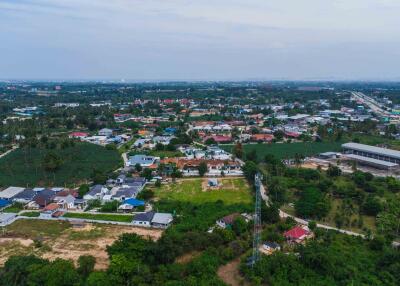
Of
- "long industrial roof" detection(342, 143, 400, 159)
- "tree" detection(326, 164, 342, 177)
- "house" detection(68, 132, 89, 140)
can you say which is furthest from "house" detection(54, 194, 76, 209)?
"long industrial roof" detection(342, 143, 400, 159)

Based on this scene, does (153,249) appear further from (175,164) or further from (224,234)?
(175,164)

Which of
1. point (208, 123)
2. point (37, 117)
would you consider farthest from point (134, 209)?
point (37, 117)

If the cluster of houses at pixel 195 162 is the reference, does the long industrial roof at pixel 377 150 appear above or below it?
above

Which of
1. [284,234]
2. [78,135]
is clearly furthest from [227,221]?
[78,135]

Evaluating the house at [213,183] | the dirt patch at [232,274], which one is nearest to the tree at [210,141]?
the house at [213,183]

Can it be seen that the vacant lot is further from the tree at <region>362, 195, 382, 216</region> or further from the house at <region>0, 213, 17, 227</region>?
the tree at <region>362, 195, 382, 216</region>

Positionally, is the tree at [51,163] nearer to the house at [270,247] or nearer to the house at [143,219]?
the house at [143,219]

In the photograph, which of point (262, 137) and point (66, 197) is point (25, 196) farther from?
point (262, 137)
